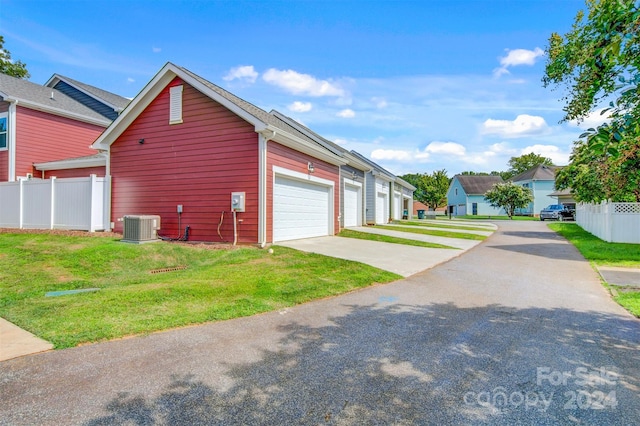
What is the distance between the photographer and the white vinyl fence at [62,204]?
11898mm

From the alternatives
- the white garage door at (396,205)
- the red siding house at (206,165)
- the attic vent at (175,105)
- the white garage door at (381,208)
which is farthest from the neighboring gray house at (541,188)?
the attic vent at (175,105)

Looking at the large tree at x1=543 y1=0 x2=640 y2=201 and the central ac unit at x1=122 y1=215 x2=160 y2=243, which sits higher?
the large tree at x1=543 y1=0 x2=640 y2=201

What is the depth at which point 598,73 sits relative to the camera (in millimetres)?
3871

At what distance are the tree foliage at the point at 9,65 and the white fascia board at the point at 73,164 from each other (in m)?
20.2

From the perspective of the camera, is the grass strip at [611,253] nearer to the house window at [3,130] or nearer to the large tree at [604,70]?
the large tree at [604,70]

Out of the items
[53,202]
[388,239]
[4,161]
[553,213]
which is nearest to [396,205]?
[388,239]

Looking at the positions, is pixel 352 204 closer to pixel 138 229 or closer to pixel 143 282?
pixel 138 229

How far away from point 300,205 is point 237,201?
2.81m

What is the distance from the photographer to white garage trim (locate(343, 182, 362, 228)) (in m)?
17.4

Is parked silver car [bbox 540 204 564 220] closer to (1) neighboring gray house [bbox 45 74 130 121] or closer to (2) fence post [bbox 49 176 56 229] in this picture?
(1) neighboring gray house [bbox 45 74 130 121]

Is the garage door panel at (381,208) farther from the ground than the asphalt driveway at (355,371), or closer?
farther from the ground

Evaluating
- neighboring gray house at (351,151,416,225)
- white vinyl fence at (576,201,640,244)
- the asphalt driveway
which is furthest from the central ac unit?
white vinyl fence at (576,201,640,244)

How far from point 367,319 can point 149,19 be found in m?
12.2

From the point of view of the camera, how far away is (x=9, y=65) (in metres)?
28.3
